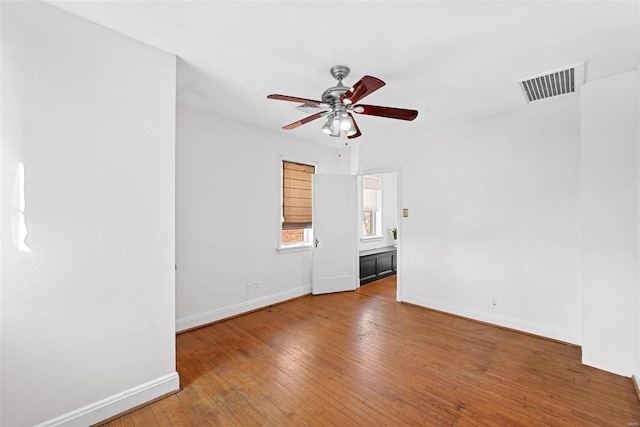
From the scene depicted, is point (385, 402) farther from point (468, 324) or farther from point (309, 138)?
point (309, 138)

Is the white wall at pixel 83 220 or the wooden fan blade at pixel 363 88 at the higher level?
the wooden fan blade at pixel 363 88

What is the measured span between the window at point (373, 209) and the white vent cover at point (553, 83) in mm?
4214

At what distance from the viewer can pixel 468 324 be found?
3697 mm

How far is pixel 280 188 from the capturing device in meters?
4.59

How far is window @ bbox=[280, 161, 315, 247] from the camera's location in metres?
4.77

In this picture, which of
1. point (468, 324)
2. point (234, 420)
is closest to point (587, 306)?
point (468, 324)

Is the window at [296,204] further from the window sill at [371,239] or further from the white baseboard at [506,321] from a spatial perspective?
the white baseboard at [506,321]

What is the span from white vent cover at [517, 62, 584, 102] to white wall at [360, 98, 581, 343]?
1.02 feet

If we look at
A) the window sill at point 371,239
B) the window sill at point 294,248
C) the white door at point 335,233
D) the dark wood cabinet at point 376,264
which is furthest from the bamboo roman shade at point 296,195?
the window sill at point 371,239

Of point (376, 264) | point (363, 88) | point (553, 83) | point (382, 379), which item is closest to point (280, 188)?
point (363, 88)

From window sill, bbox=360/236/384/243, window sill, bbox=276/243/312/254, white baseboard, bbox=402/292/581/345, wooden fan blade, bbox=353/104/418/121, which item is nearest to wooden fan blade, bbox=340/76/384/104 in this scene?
wooden fan blade, bbox=353/104/418/121

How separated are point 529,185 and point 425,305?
7.22 feet

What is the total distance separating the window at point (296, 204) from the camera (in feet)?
15.6

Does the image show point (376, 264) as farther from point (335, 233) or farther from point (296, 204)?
point (296, 204)
